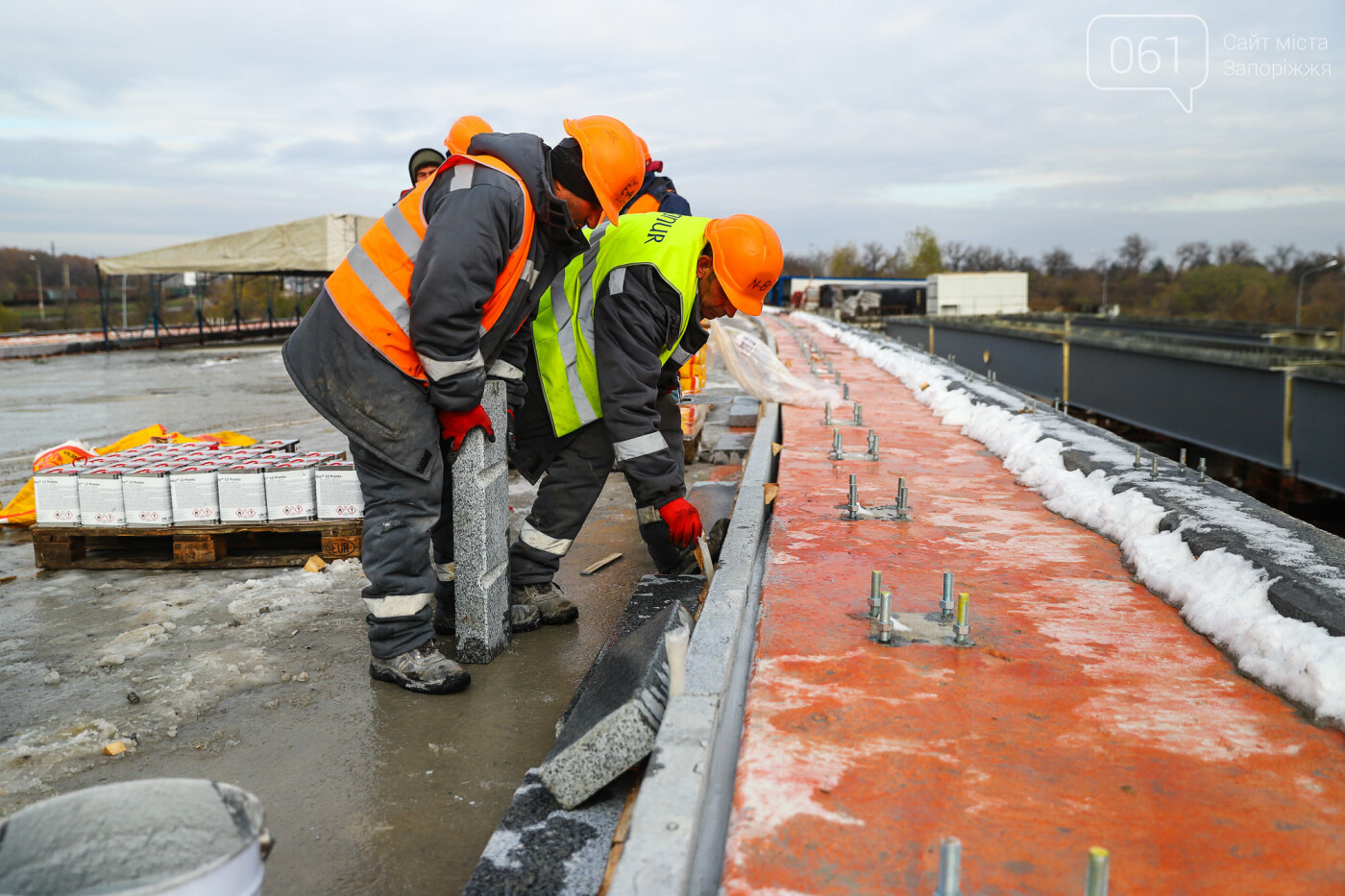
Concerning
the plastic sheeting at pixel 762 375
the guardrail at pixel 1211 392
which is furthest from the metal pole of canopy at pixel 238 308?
the plastic sheeting at pixel 762 375

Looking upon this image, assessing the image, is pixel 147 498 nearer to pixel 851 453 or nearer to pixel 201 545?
pixel 201 545

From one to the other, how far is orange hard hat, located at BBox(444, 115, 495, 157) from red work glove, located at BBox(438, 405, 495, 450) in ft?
3.54

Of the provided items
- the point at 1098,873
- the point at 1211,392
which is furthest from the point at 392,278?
the point at 1211,392

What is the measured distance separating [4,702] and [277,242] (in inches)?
847

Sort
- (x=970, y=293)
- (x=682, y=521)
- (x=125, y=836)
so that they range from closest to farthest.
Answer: (x=125, y=836), (x=682, y=521), (x=970, y=293)

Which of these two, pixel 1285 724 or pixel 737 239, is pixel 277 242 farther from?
pixel 1285 724

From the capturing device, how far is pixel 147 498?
439cm

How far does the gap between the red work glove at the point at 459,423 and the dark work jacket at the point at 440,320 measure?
6 centimetres

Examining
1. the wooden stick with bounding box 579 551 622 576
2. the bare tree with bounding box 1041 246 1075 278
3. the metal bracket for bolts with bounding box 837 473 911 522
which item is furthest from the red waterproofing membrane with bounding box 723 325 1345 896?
the bare tree with bounding box 1041 246 1075 278

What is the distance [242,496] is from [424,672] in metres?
1.98

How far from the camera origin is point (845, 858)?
151 centimetres

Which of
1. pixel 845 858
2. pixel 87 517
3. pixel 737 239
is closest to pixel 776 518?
pixel 737 239

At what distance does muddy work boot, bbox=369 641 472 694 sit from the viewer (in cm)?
298

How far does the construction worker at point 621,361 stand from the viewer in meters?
3.30
